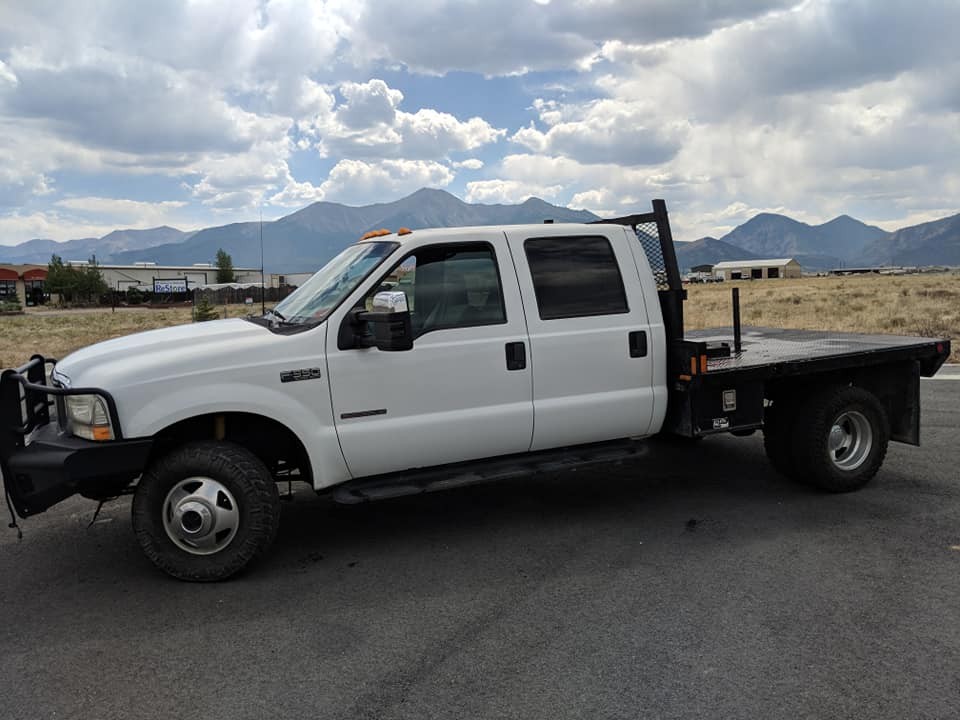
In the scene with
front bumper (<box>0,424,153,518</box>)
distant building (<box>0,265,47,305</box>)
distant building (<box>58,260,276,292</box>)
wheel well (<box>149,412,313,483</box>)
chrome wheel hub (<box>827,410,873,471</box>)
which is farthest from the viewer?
distant building (<box>58,260,276,292</box>)

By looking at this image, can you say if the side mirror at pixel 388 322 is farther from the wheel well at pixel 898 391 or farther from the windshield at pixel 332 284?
the wheel well at pixel 898 391

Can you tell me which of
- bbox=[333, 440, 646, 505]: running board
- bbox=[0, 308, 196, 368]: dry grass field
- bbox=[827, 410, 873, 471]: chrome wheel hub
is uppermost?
bbox=[0, 308, 196, 368]: dry grass field

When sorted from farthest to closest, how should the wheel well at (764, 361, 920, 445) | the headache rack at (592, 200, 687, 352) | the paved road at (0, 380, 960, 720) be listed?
the wheel well at (764, 361, 920, 445)
the headache rack at (592, 200, 687, 352)
the paved road at (0, 380, 960, 720)

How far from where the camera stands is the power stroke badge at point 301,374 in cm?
471

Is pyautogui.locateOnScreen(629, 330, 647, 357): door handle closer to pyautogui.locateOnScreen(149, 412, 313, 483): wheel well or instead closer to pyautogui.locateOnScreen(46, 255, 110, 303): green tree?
pyautogui.locateOnScreen(149, 412, 313, 483): wheel well

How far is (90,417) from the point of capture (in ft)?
14.7

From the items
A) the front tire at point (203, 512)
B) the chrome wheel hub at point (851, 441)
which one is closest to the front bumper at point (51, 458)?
the front tire at point (203, 512)

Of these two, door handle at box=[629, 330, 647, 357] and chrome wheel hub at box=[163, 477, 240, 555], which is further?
door handle at box=[629, 330, 647, 357]

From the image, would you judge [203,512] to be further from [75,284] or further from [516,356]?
[75,284]

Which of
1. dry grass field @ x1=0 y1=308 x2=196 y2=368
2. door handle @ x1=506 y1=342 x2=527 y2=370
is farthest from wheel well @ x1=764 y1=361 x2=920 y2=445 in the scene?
dry grass field @ x1=0 y1=308 x2=196 y2=368

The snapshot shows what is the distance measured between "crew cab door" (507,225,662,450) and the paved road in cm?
77

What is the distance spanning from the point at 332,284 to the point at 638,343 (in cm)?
212

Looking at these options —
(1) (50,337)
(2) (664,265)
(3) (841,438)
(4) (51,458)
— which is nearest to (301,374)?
(4) (51,458)

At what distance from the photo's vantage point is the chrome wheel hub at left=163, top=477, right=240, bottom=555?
4578 millimetres
